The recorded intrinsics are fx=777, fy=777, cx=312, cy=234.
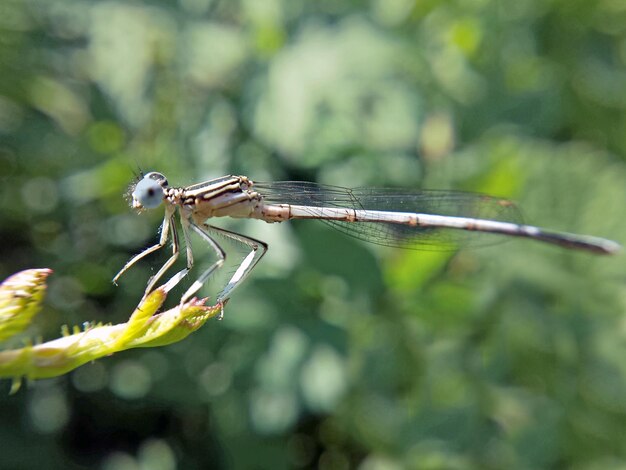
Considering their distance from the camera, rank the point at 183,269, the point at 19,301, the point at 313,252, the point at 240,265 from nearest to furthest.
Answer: the point at 19,301 → the point at 183,269 → the point at 240,265 → the point at 313,252

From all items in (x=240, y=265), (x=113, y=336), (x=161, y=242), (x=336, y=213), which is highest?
(x=336, y=213)

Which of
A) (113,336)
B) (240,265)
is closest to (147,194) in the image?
(240,265)

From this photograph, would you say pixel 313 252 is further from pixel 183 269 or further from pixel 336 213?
pixel 183 269

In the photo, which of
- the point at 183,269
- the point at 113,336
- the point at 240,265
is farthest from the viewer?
the point at 240,265

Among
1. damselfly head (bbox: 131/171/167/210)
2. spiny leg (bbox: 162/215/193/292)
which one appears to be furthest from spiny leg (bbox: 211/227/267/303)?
damselfly head (bbox: 131/171/167/210)

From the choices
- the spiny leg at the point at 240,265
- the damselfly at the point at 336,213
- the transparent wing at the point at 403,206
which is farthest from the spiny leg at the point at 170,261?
the transparent wing at the point at 403,206

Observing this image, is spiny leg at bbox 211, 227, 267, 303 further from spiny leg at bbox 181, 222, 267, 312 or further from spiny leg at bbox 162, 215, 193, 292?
spiny leg at bbox 162, 215, 193, 292

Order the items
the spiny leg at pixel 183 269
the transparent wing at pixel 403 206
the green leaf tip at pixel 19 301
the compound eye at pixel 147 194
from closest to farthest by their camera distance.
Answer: the green leaf tip at pixel 19 301, the spiny leg at pixel 183 269, the compound eye at pixel 147 194, the transparent wing at pixel 403 206

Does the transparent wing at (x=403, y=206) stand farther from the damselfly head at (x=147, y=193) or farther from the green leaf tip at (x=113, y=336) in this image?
the green leaf tip at (x=113, y=336)

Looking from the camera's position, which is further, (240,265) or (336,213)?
(336,213)
